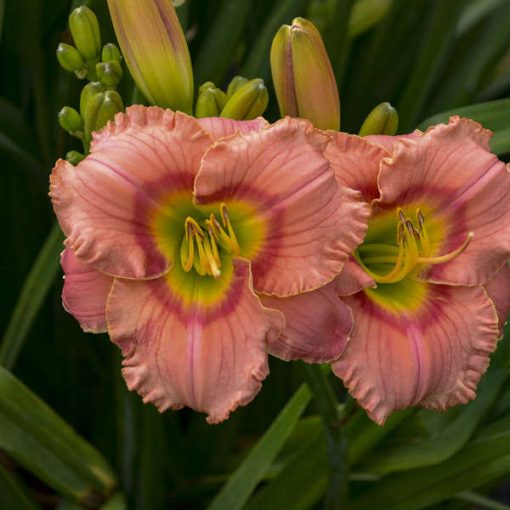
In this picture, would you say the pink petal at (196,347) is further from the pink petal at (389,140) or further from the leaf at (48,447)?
the leaf at (48,447)

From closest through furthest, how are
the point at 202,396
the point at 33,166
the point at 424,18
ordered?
1. the point at 202,396
2. the point at 33,166
3. the point at 424,18

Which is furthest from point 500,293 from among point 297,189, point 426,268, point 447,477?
point 447,477

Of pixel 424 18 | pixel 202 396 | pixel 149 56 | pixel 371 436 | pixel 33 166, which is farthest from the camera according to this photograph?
pixel 424 18

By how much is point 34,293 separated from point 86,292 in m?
0.35

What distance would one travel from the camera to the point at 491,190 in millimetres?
580

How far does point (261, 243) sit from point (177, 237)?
0.07 meters

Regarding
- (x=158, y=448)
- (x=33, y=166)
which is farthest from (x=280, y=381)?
(x=33, y=166)

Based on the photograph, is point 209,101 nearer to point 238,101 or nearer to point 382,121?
point 238,101

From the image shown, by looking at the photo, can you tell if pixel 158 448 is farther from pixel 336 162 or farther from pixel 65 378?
pixel 336 162

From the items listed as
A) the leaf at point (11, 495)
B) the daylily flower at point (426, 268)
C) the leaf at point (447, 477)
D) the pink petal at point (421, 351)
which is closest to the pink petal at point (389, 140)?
the daylily flower at point (426, 268)

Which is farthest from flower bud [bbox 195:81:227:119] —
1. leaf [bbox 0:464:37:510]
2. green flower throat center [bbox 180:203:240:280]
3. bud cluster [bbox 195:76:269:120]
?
leaf [bbox 0:464:37:510]

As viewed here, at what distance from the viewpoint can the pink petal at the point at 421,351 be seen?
0.55 metres

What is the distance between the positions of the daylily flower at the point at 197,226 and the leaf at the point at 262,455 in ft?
0.88

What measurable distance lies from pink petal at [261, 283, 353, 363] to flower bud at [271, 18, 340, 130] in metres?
0.16
